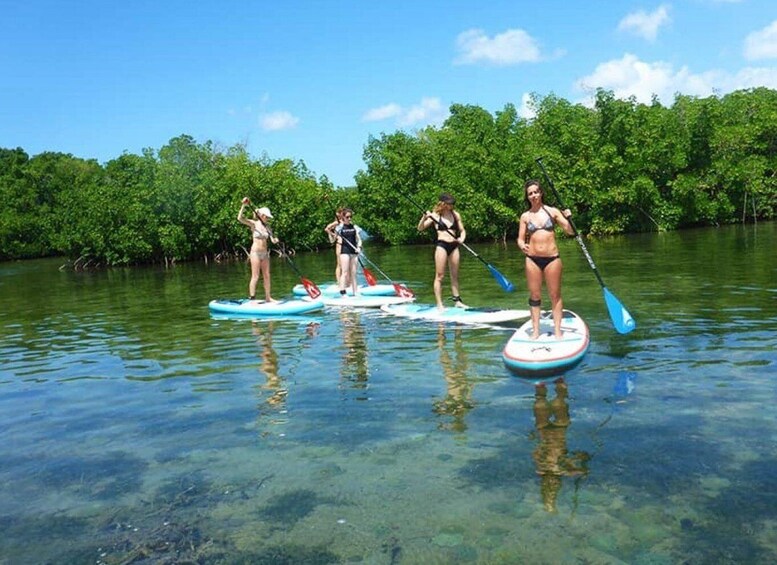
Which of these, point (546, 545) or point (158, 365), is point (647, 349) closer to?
point (546, 545)

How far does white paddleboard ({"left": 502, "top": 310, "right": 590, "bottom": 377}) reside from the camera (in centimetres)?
775

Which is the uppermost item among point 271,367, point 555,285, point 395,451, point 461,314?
point 555,285

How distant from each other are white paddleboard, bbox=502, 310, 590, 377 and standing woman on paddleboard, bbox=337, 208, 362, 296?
6785mm

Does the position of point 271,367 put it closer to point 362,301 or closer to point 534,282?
point 534,282

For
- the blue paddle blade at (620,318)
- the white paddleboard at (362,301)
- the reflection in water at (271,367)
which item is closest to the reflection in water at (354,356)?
the reflection in water at (271,367)

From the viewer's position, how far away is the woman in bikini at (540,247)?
27.6 feet

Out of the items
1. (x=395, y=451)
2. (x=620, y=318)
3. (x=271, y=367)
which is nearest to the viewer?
(x=395, y=451)

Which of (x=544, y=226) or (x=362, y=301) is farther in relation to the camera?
(x=362, y=301)

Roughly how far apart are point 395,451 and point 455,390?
1.91 metres

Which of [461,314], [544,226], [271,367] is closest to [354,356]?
[271,367]

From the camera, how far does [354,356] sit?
379 inches

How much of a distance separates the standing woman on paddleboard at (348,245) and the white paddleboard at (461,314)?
2260mm

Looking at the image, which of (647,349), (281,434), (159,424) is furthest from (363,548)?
(647,349)

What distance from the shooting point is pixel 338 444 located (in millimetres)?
5930
